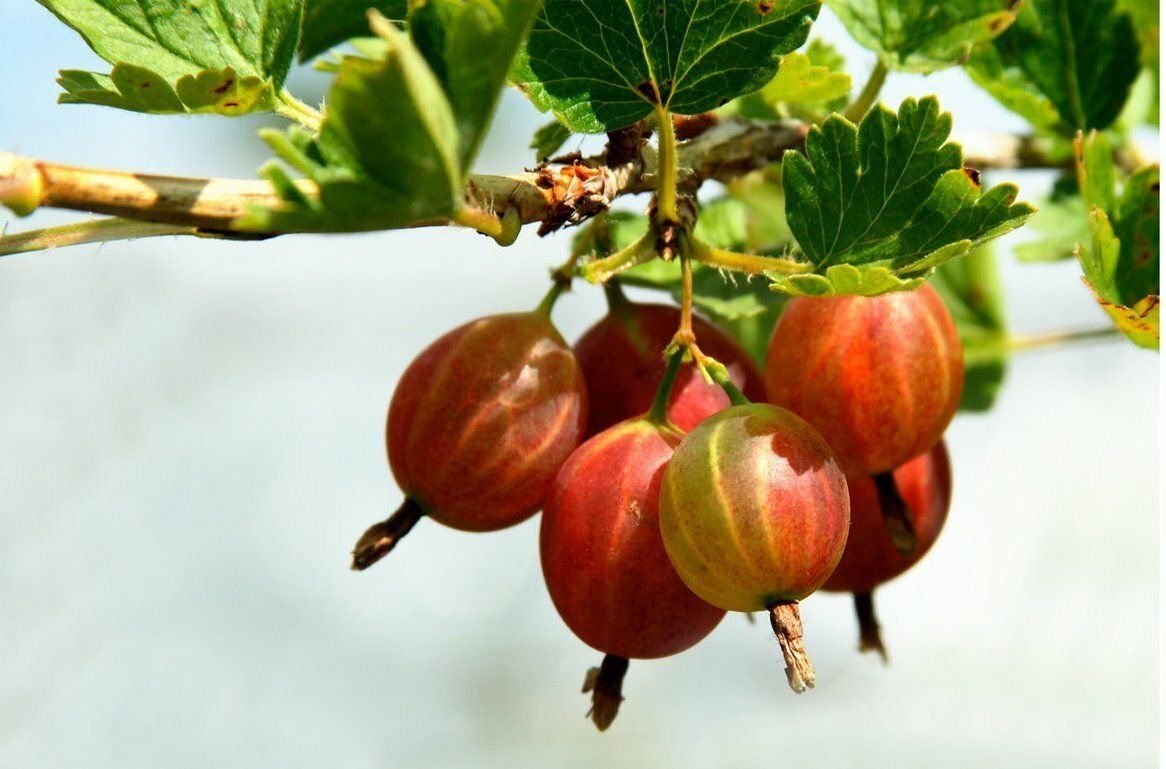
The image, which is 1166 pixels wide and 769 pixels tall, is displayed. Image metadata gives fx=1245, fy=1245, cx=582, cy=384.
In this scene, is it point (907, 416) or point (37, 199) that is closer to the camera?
point (37, 199)

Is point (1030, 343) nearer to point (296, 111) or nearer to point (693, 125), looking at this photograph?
point (693, 125)

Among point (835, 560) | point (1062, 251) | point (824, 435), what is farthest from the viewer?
point (1062, 251)

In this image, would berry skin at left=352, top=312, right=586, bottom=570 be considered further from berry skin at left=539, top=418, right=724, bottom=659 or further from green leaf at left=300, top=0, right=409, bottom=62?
green leaf at left=300, top=0, right=409, bottom=62

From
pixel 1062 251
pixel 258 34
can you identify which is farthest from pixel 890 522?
pixel 258 34

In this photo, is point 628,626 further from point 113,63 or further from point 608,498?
point 113,63

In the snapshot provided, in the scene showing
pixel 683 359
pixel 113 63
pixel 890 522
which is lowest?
pixel 890 522

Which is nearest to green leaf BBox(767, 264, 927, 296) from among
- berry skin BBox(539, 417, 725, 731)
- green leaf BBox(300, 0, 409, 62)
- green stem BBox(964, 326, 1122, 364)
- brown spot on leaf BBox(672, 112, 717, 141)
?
berry skin BBox(539, 417, 725, 731)
